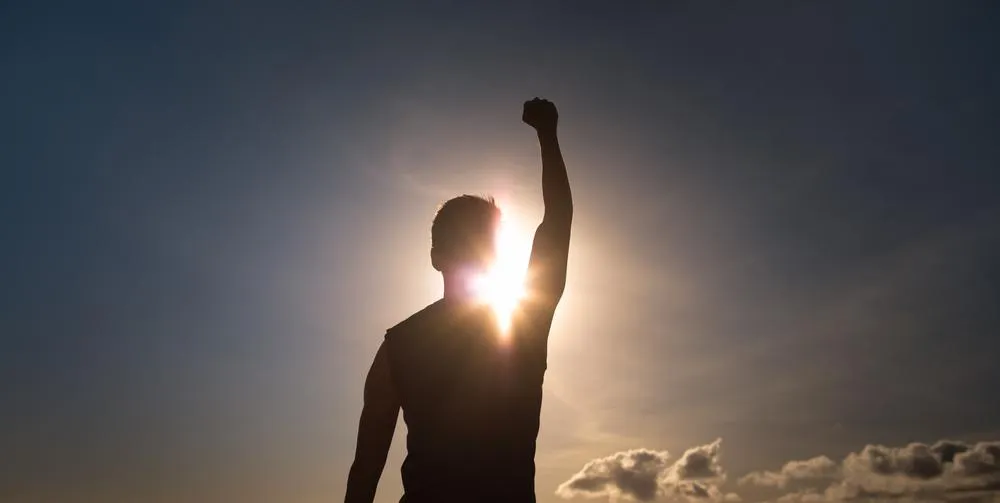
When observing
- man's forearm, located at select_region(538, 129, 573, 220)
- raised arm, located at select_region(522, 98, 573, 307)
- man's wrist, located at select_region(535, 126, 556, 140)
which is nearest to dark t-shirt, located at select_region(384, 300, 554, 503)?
raised arm, located at select_region(522, 98, 573, 307)

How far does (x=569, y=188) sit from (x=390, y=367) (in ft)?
4.57

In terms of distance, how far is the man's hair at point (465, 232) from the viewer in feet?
13.5

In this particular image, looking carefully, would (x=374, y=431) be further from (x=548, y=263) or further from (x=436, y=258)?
(x=548, y=263)

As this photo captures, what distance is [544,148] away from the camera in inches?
164

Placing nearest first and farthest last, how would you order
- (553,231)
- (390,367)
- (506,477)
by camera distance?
(506,477)
(553,231)
(390,367)

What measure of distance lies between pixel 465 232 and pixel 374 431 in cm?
123

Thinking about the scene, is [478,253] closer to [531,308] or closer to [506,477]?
[531,308]

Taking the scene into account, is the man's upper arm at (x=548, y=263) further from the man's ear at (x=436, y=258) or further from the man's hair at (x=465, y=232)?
the man's ear at (x=436, y=258)

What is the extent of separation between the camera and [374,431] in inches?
161

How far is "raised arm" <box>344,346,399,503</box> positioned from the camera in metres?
4.02

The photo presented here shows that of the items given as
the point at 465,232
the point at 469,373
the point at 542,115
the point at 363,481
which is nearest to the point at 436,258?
the point at 465,232

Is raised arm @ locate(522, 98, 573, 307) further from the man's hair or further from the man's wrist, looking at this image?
the man's hair

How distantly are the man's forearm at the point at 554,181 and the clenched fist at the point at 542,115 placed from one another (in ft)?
0.09

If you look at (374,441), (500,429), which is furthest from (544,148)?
(374,441)
